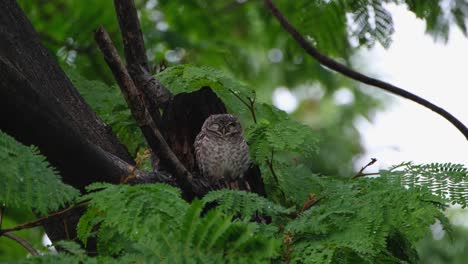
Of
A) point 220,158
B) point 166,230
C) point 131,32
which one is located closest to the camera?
point 166,230

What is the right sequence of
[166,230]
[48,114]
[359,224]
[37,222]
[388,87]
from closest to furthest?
[166,230]
[37,222]
[359,224]
[388,87]
[48,114]

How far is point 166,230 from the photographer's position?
8.32 feet

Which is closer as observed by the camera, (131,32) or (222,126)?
(131,32)

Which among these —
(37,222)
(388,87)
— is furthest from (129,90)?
(388,87)

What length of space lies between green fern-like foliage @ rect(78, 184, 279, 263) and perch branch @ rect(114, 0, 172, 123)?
1.23 metres

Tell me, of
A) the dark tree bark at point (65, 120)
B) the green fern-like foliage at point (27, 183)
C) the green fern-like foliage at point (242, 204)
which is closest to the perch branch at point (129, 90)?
the dark tree bark at point (65, 120)

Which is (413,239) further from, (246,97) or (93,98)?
(93,98)

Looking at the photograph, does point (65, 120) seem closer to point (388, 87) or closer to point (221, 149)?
point (388, 87)

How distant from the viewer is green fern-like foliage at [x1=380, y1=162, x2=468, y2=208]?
10.4 ft

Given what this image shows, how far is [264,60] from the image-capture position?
33.2 feet

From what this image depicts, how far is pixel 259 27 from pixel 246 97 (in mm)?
5585

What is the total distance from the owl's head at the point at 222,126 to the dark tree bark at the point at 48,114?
914 millimetres

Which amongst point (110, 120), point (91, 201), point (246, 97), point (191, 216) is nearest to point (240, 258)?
point (191, 216)

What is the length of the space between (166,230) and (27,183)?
1.46ft
